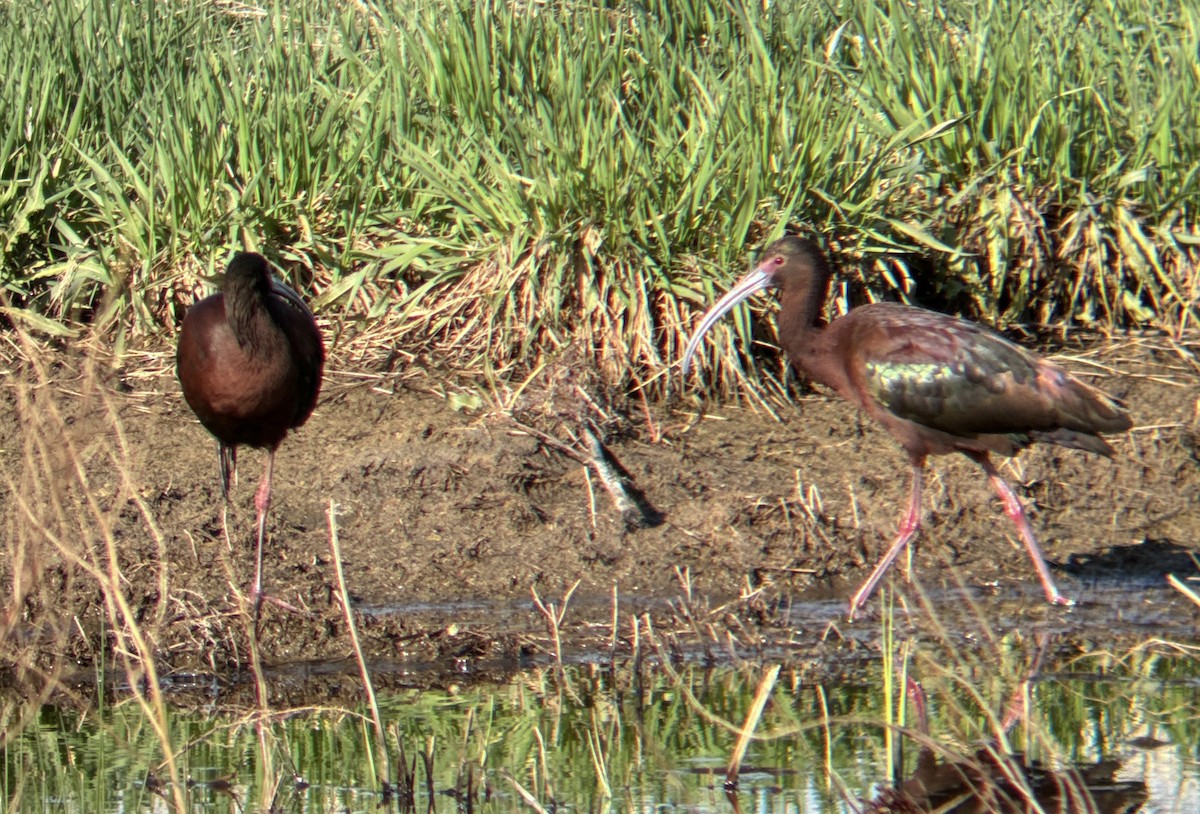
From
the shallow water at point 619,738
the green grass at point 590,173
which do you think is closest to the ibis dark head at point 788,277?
the green grass at point 590,173

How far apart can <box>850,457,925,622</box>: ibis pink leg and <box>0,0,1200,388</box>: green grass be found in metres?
0.93

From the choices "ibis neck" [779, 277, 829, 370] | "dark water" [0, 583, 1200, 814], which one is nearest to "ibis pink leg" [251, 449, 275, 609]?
"dark water" [0, 583, 1200, 814]

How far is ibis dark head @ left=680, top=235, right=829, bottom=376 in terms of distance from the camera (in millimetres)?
6121

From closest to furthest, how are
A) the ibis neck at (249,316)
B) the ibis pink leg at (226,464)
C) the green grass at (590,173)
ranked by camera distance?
the ibis neck at (249,316)
the ibis pink leg at (226,464)
the green grass at (590,173)

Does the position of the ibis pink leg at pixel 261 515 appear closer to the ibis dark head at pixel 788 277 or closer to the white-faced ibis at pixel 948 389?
the ibis dark head at pixel 788 277

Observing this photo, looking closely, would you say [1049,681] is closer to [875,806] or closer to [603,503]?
[875,806]

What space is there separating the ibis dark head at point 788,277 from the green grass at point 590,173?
0.93 ft

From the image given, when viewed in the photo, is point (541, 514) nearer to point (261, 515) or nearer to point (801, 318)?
point (261, 515)

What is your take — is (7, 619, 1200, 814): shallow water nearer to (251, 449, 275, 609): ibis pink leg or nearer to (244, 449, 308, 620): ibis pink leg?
(244, 449, 308, 620): ibis pink leg

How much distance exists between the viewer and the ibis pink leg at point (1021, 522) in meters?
5.79

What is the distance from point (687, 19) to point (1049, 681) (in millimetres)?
3894

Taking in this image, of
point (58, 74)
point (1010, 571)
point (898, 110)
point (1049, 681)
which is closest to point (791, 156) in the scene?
point (898, 110)

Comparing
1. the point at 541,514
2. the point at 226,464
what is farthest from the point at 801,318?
the point at 226,464

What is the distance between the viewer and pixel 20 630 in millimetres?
5105
